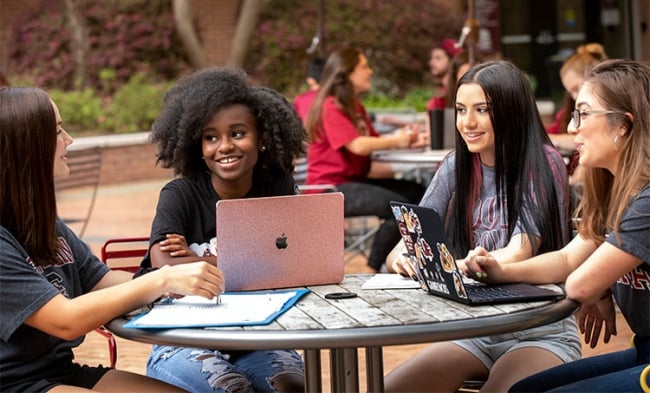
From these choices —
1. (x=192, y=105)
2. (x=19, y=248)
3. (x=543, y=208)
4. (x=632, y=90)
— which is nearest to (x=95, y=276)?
(x=19, y=248)

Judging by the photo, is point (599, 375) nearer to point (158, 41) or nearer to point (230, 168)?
point (230, 168)

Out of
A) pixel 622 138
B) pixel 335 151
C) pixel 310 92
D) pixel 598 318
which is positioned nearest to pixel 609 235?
pixel 622 138

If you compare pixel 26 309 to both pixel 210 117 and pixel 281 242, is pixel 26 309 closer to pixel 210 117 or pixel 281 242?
pixel 281 242

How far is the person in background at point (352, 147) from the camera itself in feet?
23.9

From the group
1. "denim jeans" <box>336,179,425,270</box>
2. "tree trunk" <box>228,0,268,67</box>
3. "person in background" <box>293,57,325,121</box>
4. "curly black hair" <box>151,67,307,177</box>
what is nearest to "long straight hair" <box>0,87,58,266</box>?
"curly black hair" <box>151,67,307,177</box>

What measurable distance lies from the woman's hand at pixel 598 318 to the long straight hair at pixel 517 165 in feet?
0.80

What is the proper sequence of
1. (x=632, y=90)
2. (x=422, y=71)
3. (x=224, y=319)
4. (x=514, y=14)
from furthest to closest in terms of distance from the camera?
(x=422, y=71) < (x=514, y=14) < (x=632, y=90) < (x=224, y=319)

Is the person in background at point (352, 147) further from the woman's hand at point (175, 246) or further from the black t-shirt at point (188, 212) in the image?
the woman's hand at point (175, 246)

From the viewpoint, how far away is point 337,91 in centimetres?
744

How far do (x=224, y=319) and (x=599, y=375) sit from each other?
1.08 metres

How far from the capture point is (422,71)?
18.8m

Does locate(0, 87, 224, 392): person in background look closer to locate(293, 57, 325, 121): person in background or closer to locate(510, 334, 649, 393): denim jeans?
locate(510, 334, 649, 393): denim jeans

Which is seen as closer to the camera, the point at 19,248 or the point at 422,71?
the point at 19,248

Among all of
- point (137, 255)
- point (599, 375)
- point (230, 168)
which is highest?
point (230, 168)
